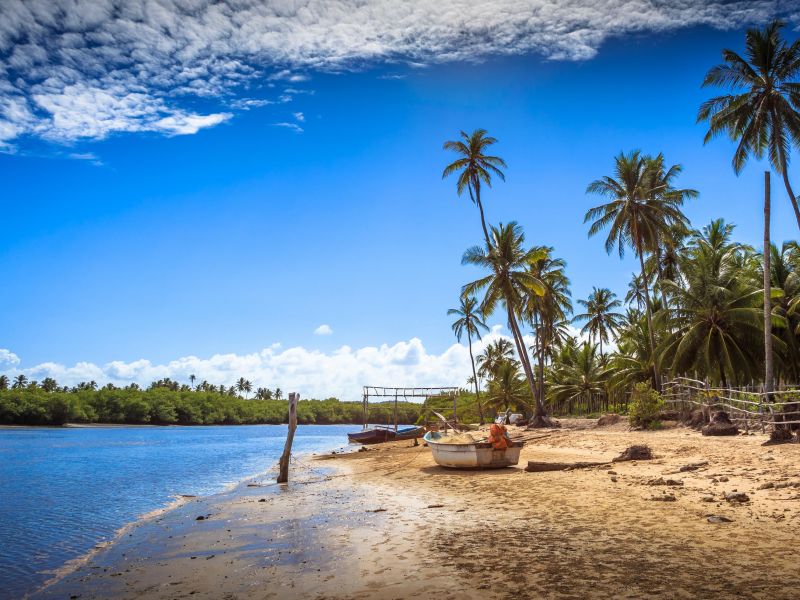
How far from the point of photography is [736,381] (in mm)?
28500

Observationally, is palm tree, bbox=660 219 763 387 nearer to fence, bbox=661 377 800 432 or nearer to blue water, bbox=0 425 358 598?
fence, bbox=661 377 800 432

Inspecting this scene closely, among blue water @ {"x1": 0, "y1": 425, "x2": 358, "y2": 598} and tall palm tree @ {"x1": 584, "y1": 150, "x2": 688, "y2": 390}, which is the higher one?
tall palm tree @ {"x1": 584, "y1": 150, "x2": 688, "y2": 390}

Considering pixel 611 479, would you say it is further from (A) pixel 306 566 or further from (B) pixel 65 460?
(B) pixel 65 460

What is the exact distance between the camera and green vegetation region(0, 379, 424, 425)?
7750 cm

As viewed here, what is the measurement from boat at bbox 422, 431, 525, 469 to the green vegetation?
1457 inches

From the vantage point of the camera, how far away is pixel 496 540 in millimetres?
7488

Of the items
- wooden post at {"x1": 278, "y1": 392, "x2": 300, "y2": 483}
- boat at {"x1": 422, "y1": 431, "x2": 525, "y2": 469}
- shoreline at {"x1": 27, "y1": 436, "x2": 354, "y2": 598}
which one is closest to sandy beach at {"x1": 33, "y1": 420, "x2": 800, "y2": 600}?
shoreline at {"x1": 27, "y1": 436, "x2": 354, "y2": 598}

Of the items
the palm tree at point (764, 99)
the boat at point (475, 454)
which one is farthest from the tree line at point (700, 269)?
the boat at point (475, 454)

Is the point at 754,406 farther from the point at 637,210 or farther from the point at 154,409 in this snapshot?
the point at 154,409

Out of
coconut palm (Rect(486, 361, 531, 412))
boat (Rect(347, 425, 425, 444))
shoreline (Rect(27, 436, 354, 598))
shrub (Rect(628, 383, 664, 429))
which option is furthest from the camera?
coconut palm (Rect(486, 361, 531, 412))

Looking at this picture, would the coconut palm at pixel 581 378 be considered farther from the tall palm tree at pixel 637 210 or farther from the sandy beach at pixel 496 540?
the sandy beach at pixel 496 540

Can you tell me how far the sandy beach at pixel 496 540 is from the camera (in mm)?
5522

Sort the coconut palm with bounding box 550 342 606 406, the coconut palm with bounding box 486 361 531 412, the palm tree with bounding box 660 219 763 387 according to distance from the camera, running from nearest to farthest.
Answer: the palm tree with bounding box 660 219 763 387 → the coconut palm with bounding box 550 342 606 406 → the coconut palm with bounding box 486 361 531 412

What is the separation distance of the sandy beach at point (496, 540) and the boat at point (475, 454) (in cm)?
135
